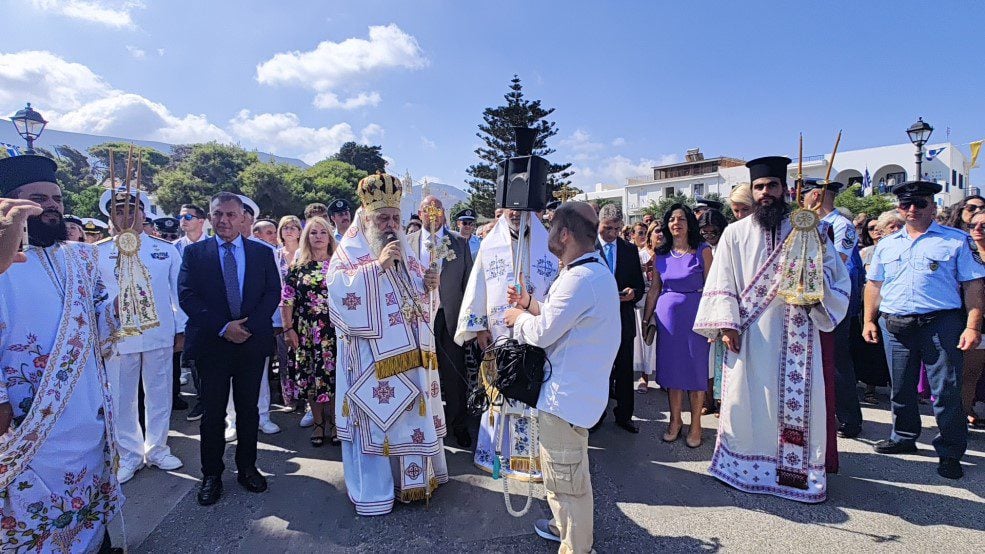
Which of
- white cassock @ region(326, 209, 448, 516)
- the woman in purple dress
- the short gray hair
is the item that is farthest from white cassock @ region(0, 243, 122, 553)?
the short gray hair

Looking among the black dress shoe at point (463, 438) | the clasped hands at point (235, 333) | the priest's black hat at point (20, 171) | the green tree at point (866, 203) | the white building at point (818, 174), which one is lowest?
the black dress shoe at point (463, 438)

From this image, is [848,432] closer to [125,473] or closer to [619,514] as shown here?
[619,514]

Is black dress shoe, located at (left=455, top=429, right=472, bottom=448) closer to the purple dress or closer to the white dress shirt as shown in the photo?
the purple dress

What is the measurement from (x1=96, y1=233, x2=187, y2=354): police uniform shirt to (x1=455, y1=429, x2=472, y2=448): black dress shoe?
9.10ft

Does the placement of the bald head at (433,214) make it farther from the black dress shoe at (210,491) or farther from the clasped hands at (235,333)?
the black dress shoe at (210,491)

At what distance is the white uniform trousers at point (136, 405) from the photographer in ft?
13.9

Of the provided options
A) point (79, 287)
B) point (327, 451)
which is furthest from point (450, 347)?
point (79, 287)

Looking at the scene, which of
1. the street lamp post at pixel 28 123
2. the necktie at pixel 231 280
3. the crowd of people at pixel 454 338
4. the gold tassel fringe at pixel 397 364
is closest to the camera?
the crowd of people at pixel 454 338

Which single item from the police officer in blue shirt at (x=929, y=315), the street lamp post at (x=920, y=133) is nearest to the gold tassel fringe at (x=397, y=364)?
the police officer in blue shirt at (x=929, y=315)

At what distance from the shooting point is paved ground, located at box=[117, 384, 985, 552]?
3.06m

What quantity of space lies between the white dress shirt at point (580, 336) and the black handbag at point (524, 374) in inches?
2.2

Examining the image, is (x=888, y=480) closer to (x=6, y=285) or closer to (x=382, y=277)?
(x=382, y=277)

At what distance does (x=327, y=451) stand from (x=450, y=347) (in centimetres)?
151

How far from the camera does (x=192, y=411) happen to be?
5641mm
